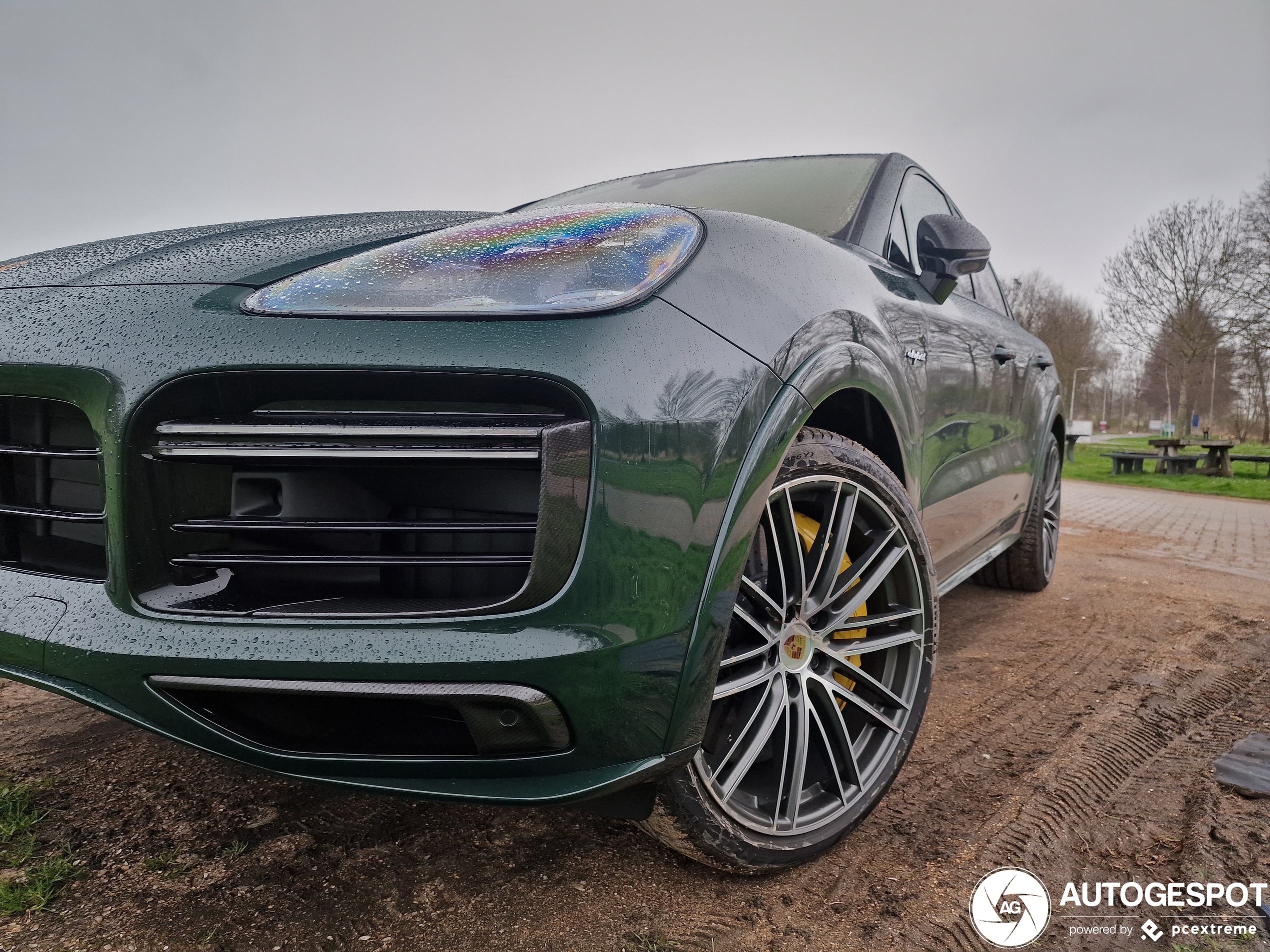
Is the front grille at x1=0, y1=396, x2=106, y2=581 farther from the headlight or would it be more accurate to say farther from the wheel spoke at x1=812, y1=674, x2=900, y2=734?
the wheel spoke at x1=812, y1=674, x2=900, y2=734

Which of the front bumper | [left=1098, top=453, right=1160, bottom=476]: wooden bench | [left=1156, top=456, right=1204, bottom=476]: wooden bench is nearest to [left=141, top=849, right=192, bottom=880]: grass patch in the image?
the front bumper

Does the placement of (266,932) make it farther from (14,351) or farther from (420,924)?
(14,351)

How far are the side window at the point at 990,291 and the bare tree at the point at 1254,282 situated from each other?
19508 millimetres

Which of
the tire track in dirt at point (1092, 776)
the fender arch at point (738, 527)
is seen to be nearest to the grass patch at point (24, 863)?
the fender arch at point (738, 527)

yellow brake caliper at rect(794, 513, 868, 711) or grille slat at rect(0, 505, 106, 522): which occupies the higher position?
grille slat at rect(0, 505, 106, 522)

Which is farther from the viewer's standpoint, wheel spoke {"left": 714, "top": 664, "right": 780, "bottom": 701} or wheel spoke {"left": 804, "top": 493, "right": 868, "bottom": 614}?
wheel spoke {"left": 804, "top": 493, "right": 868, "bottom": 614}

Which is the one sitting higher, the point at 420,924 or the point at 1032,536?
the point at 1032,536

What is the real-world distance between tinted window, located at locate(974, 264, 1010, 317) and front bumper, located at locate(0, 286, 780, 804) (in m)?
2.47

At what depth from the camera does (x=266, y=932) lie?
53.2 inches

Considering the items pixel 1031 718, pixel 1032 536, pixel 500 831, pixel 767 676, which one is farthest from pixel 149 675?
pixel 1032 536

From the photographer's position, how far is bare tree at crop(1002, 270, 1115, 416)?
34.2 metres

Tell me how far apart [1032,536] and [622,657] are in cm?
344

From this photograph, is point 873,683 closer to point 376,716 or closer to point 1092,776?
point 1092,776

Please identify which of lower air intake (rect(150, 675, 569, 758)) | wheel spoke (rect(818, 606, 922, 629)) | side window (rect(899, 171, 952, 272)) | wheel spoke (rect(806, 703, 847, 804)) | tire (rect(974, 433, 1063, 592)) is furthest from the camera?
tire (rect(974, 433, 1063, 592))
